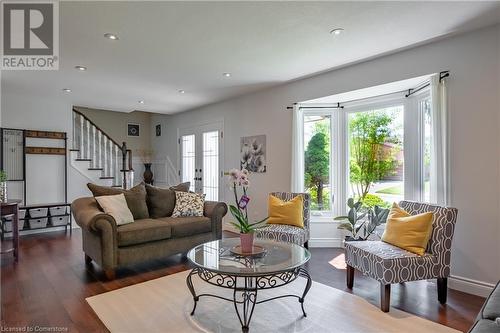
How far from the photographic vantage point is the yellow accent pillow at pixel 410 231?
2.64 metres

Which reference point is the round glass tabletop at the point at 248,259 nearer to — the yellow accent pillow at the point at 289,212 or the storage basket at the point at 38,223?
the yellow accent pillow at the point at 289,212

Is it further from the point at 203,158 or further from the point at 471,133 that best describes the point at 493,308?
the point at 203,158

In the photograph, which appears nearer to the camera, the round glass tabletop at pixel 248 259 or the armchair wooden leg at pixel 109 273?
the round glass tabletop at pixel 248 259

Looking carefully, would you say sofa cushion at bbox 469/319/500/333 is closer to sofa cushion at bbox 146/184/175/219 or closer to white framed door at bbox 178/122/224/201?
sofa cushion at bbox 146/184/175/219

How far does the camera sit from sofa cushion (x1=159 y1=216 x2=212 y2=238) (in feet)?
12.3

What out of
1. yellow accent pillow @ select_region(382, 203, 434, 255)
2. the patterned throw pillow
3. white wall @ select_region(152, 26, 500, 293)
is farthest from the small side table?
white wall @ select_region(152, 26, 500, 293)

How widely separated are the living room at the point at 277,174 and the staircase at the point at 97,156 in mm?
524

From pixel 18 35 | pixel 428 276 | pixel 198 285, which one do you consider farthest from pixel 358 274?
pixel 18 35

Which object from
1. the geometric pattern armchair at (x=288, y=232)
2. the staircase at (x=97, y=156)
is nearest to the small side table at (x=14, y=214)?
the staircase at (x=97, y=156)

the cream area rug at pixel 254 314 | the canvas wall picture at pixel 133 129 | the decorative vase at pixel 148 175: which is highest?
the canvas wall picture at pixel 133 129

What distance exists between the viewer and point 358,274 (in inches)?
134

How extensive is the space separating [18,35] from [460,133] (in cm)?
456

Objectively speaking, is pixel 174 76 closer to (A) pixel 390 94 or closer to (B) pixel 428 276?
(A) pixel 390 94

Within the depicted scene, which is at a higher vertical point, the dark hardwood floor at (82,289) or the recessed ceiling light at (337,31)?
the recessed ceiling light at (337,31)
